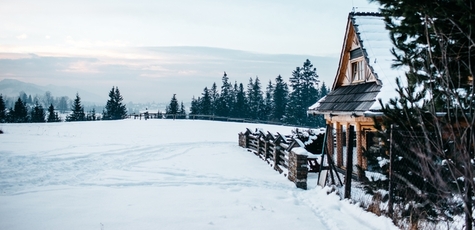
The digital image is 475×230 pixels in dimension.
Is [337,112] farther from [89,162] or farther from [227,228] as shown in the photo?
[89,162]

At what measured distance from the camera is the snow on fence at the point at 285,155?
9.57 m

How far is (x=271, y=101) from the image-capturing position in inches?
2630

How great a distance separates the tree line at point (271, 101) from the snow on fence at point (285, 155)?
1504 inches

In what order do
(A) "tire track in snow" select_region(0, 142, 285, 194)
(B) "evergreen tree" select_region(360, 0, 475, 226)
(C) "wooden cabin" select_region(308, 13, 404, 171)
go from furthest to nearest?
(C) "wooden cabin" select_region(308, 13, 404, 171) → (A) "tire track in snow" select_region(0, 142, 285, 194) → (B) "evergreen tree" select_region(360, 0, 475, 226)

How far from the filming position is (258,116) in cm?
6438

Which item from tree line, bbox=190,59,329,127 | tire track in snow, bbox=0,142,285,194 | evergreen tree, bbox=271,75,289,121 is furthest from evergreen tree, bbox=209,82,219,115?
tire track in snow, bbox=0,142,285,194

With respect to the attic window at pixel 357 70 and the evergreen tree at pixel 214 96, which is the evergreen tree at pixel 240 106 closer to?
the evergreen tree at pixel 214 96

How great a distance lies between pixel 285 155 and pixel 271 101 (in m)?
55.3

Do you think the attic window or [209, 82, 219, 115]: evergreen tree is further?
[209, 82, 219, 115]: evergreen tree

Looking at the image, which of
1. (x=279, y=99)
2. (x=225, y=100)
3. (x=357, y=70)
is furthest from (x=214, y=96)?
(x=357, y=70)

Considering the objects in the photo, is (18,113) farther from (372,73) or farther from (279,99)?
(372,73)

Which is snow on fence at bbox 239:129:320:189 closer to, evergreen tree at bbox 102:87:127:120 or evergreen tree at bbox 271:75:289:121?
evergreen tree at bbox 271:75:289:121

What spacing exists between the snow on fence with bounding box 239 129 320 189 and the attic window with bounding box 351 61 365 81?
381 cm

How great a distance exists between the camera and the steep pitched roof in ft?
36.2
